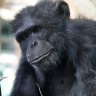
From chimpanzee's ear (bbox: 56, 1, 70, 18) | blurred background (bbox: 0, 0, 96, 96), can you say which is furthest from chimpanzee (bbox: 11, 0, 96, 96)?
blurred background (bbox: 0, 0, 96, 96)

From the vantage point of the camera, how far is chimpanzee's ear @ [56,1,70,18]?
6574 mm

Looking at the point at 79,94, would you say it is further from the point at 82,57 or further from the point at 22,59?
the point at 22,59

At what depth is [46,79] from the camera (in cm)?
671

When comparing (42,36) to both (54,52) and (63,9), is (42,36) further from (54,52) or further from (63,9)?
(63,9)

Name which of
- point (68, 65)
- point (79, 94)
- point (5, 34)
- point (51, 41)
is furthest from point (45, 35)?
point (5, 34)

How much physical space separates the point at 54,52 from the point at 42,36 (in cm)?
30

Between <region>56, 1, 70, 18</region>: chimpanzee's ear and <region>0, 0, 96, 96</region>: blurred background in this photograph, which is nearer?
<region>56, 1, 70, 18</region>: chimpanzee's ear

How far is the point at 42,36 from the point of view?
641cm

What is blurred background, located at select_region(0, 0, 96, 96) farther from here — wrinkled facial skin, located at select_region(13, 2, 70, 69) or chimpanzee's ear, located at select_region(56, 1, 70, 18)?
wrinkled facial skin, located at select_region(13, 2, 70, 69)

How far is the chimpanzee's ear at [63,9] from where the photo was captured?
657 cm

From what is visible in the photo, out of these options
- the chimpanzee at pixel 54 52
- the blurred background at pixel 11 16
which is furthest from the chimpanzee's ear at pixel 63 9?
the blurred background at pixel 11 16

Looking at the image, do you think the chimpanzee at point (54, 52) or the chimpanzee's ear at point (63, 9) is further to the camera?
the chimpanzee's ear at point (63, 9)

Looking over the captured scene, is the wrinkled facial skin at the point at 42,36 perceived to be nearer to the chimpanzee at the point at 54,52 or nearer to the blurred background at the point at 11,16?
the chimpanzee at the point at 54,52

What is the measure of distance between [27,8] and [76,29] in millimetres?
950
